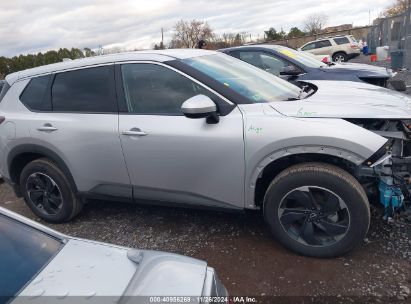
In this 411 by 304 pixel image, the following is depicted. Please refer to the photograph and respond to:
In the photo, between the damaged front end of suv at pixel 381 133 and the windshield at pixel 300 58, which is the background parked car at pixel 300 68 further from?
the damaged front end of suv at pixel 381 133

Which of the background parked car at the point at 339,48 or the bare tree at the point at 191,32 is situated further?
the bare tree at the point at 191,32

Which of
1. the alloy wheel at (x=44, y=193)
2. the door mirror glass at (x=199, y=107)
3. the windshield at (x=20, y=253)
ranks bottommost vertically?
the alloy wheel at (x=44, y=193)

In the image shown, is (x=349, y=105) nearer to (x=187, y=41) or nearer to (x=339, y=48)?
(x=339, y=48)

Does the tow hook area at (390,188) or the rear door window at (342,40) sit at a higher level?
the rear door window at (342,40)

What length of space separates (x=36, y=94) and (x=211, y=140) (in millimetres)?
2161

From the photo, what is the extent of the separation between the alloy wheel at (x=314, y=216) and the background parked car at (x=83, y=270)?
135cm

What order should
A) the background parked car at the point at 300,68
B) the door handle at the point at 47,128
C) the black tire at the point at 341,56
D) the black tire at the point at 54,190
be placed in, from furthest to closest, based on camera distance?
the black tire at the point at 341,56 < the background parked car at the point at 300,68 < the black tire at the point at 54,190 < the door handle at the point at 47,128

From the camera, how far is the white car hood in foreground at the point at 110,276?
149cm

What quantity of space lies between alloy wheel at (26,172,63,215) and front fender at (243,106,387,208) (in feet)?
7.28

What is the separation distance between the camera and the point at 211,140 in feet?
9.92

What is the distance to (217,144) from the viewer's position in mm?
3004

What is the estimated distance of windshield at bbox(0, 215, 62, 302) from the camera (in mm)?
1563

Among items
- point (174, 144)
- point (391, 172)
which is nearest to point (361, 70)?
point (391, 172)

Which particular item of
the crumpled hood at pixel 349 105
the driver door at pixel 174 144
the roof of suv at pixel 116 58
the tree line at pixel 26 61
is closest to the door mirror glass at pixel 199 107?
the driver door at pixel 174 144
